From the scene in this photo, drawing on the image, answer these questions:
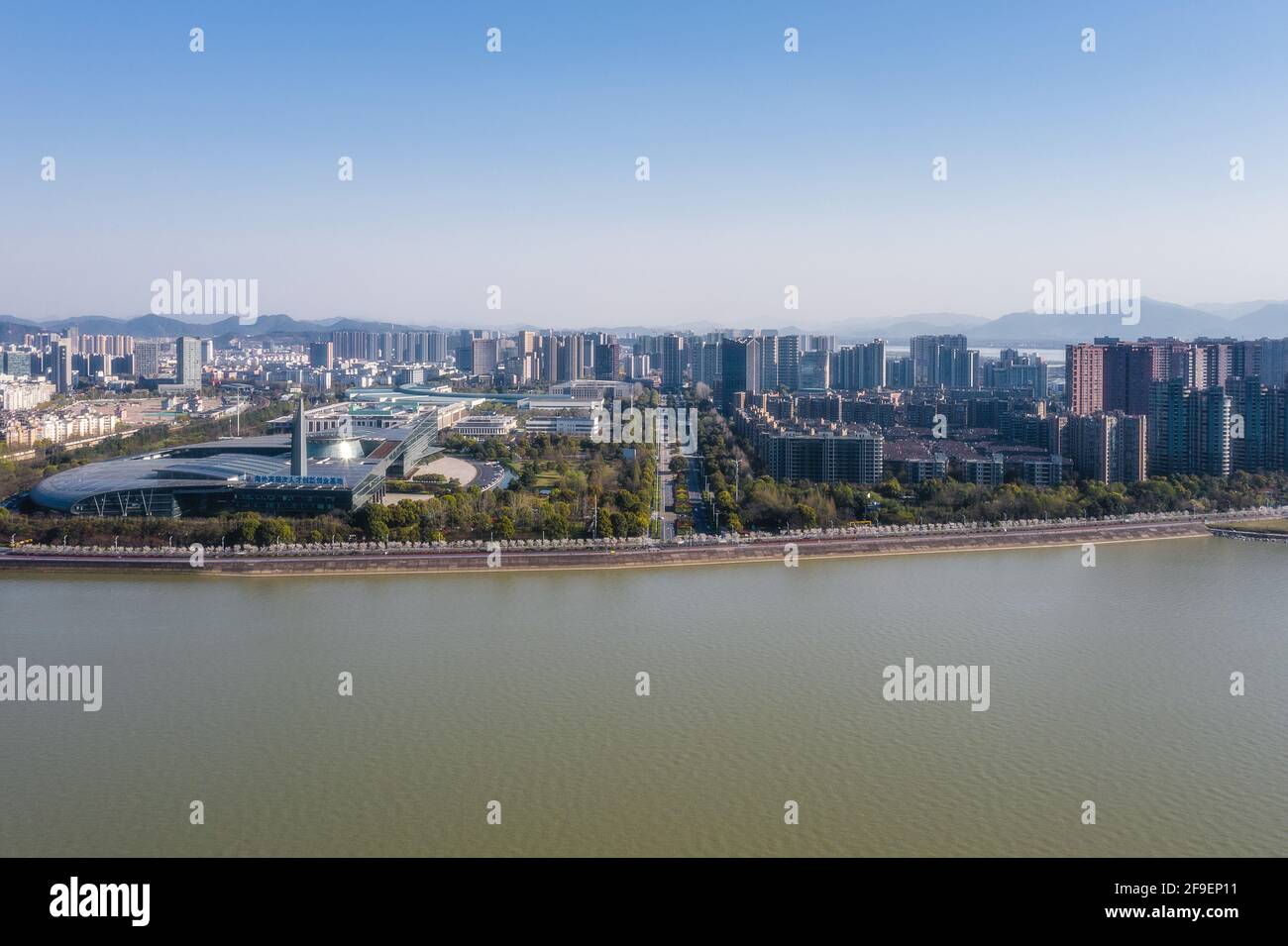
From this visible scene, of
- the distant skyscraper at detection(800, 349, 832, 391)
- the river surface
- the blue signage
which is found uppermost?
the distant skyscraper at detection(800, 349, 832, 391)

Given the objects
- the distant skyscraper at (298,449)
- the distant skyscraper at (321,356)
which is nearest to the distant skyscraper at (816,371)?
the distant skyscraper at (298,449)

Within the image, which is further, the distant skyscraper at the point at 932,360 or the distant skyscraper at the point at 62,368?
the distant skyscraper at the point at 932,360

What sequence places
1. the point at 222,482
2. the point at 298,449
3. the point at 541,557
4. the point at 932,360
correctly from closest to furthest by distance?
1. the point at 541,557
2. the point at 222,482
3. the point at 298,449
4. the point at 932,360

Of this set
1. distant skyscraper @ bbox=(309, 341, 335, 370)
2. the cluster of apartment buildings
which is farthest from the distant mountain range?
the cluster of apartment buildings

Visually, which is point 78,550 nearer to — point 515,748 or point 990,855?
point 515,748

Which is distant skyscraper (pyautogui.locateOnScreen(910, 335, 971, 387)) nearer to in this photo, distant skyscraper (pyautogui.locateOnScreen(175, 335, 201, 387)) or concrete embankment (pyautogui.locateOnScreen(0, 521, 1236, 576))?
concrete embankment (pyautogui.locateOnScreen(0, 521, 1236, 576))

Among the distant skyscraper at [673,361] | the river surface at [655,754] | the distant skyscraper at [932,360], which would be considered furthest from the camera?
the distant skyscraper at [673,361]

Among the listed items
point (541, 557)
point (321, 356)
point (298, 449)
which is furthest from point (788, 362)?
point (321, 356)

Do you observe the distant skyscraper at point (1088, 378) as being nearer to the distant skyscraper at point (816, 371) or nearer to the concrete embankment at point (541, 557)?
the concrete embankment at point (541, 557)

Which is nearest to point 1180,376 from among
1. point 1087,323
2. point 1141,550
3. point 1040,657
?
point 1141,550

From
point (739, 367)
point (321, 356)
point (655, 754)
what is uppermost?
point (321, 356)

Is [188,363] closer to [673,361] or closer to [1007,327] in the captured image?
[673,361]
